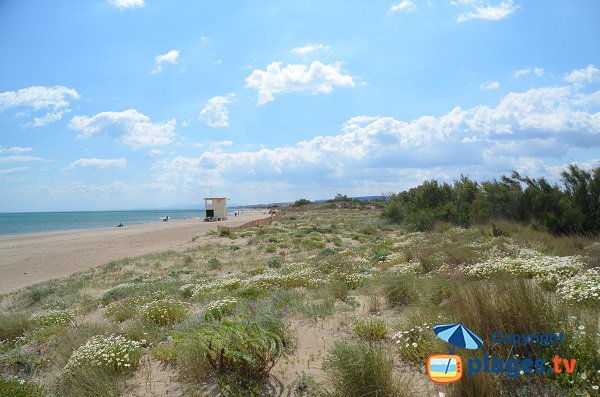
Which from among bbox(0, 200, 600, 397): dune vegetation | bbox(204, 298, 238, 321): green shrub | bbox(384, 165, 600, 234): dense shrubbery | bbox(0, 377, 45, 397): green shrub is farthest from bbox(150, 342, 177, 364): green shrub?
bbox(384, 165, 600, 234): dense shrubbery

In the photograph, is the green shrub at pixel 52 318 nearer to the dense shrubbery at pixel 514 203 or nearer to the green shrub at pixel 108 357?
the green shrub at pixel 108 357

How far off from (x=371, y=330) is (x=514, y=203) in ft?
54.5

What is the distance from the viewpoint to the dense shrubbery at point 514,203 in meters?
14.1

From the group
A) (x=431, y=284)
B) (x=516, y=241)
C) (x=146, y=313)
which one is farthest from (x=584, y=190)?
(x=146, y=313)

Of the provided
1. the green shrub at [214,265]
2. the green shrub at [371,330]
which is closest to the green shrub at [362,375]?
the green shrub at [371,330]

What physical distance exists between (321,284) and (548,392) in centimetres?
569

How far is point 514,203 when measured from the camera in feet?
59.8

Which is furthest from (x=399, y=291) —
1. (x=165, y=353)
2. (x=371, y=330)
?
(x=165, y=353)

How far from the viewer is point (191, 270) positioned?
14969 mm

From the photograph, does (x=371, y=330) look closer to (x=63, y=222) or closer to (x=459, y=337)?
(x=459, y=337)

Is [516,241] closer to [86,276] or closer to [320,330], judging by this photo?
[320,330]

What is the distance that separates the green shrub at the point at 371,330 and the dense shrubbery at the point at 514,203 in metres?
12.7

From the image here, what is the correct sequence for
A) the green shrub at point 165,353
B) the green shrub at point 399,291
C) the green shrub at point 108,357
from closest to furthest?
the green shrub at point 108,357, the green shrub at point 165,353, the green shrub at point 399,291

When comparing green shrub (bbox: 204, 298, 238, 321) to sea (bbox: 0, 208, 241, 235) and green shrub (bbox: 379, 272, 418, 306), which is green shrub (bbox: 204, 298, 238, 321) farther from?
sea (bbox: 0, 208, 241, 235)
